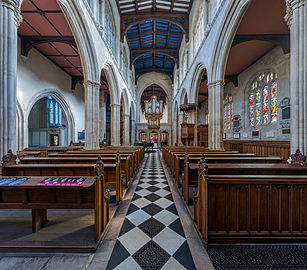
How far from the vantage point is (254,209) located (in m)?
1.93

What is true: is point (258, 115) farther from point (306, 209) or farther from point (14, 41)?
point (14, 41)

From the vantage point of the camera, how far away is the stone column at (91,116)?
7.26 m

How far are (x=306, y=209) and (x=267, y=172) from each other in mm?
823

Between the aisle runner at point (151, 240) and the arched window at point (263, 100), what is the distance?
9517mm

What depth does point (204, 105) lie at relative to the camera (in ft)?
66.8

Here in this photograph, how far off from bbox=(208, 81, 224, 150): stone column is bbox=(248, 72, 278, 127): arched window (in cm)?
429

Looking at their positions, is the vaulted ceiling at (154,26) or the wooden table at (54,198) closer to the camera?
the wooden table at (54,198)

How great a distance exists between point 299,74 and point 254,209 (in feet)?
9.33

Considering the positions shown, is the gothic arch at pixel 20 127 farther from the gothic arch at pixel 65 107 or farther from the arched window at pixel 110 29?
the arched window at pixel 110 29

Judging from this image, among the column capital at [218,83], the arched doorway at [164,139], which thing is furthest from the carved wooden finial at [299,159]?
the arched doorway at [164,139]

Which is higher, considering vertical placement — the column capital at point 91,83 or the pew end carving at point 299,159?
the column capital at point 91,83

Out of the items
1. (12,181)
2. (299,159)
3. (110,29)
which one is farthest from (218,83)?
(110,29)

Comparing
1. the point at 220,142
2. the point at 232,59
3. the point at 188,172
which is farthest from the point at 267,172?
the point at 232,59

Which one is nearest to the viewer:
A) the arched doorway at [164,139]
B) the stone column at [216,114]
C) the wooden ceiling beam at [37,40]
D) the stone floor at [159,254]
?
the stone floor at [159,254]
